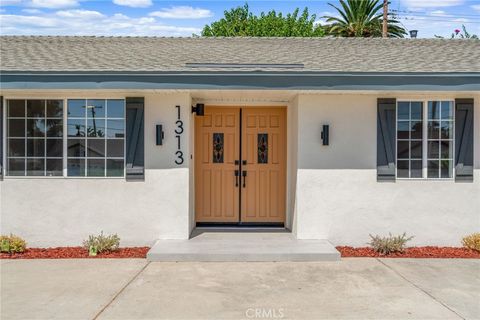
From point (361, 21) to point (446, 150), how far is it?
2521 centimetres

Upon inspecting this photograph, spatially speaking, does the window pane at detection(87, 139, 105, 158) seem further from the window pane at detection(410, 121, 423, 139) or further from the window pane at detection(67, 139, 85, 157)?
the window pane at detection(410, 121, 423, 139)

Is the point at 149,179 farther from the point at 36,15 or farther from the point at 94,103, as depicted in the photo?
the point at 36,15

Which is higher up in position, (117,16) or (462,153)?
(117,16)

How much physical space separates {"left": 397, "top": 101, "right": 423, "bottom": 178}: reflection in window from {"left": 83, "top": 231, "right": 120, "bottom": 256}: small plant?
5.06m

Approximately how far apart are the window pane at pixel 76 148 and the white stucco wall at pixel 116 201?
0.46 meters

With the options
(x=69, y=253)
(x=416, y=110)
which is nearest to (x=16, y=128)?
(x=69, y=253)

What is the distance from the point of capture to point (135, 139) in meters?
7.72

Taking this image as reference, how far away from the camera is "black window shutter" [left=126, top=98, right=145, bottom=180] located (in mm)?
7711

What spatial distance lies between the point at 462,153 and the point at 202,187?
4.92 meters

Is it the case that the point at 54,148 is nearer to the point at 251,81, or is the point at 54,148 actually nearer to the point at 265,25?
the point at 251,81

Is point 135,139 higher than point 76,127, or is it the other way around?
point 76,127

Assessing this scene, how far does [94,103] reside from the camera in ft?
25.5

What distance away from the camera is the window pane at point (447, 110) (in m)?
7.84

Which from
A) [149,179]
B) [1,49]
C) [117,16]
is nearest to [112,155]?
[149,179]
